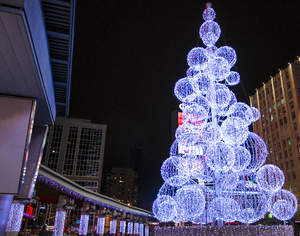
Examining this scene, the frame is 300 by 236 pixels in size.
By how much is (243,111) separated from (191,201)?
157 inches

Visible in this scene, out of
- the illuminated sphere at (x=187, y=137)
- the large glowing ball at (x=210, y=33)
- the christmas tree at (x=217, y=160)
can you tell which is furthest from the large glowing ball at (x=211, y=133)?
the large glowing ball at (x=210, y=33)

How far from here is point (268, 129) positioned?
5338 centimetres

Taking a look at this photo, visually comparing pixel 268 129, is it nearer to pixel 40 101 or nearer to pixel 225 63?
pixel 225 63

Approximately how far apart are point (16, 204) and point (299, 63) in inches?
2043

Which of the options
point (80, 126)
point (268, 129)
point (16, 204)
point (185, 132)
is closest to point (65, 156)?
point (80, 126)

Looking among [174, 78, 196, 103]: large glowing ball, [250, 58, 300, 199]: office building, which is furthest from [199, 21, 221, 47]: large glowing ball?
[250, 58, 300, 199]: office building

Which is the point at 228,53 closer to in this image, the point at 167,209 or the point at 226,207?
the point at 226,207

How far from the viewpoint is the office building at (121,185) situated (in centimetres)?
14829

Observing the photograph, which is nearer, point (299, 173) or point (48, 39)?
point (48, 39)

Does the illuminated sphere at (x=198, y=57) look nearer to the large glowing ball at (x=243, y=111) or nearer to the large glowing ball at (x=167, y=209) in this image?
the large glowing ball at (x=243, y=111)

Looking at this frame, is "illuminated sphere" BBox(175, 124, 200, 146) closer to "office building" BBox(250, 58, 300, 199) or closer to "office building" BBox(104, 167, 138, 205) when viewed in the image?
"office building" BBox(250, 58, 300, 199)

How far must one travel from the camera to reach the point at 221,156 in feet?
28.1

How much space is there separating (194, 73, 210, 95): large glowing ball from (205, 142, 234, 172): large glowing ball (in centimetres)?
268

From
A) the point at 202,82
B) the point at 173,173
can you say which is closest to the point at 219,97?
the point at 202,82
